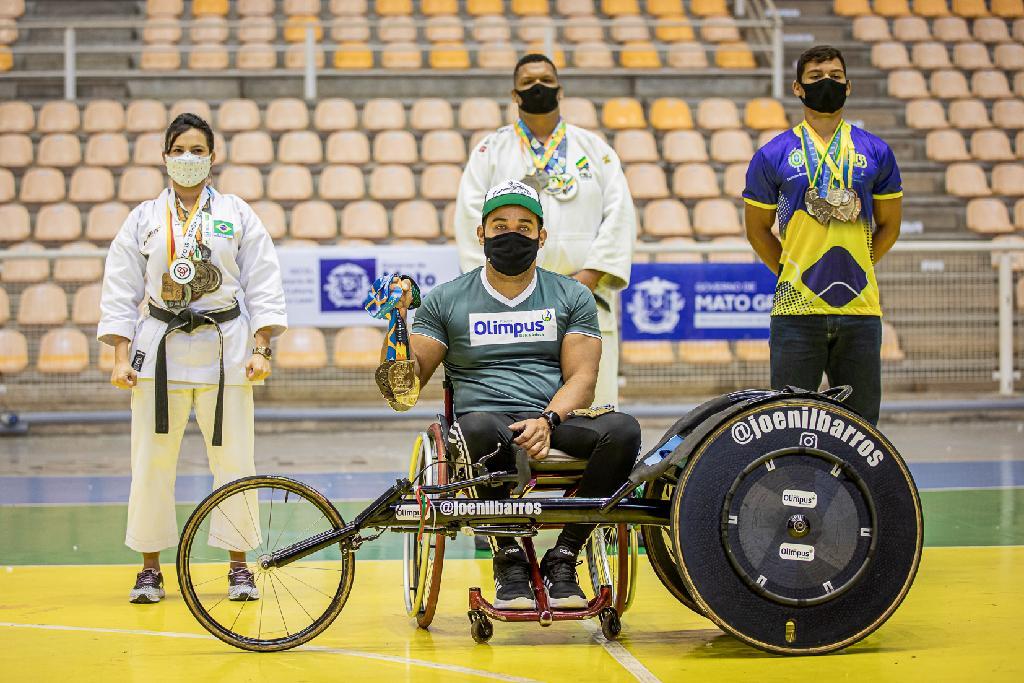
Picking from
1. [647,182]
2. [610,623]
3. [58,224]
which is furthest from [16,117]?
[610,623]

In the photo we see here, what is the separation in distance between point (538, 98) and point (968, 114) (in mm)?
9127

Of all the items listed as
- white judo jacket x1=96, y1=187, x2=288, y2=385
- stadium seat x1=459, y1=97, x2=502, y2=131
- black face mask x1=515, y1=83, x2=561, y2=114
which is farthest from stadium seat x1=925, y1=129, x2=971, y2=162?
white judo jacket x1=96, y1=187, x2=288, y2=385

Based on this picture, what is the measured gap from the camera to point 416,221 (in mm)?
11039

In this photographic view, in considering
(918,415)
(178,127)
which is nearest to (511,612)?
(178,127)

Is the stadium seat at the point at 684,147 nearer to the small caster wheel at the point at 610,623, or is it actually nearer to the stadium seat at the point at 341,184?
the stadium seat at the point at 341,184

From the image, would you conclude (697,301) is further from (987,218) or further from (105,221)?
(105,221)

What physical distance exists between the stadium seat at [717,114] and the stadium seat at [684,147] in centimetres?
35

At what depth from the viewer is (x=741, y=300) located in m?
9.17

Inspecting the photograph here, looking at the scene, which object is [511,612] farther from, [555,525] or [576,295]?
[576,295]

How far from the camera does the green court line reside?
18.2ft

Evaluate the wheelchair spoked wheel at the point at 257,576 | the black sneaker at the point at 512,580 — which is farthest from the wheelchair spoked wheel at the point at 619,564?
the wheelchair spoked wheel at the point at 257,576

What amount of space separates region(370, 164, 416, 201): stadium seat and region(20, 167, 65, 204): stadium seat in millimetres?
2773

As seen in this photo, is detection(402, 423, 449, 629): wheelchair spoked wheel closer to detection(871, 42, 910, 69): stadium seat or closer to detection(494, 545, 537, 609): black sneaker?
detection(494, 545, 537, 609): black sneaker

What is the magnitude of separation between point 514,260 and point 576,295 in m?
0.27
